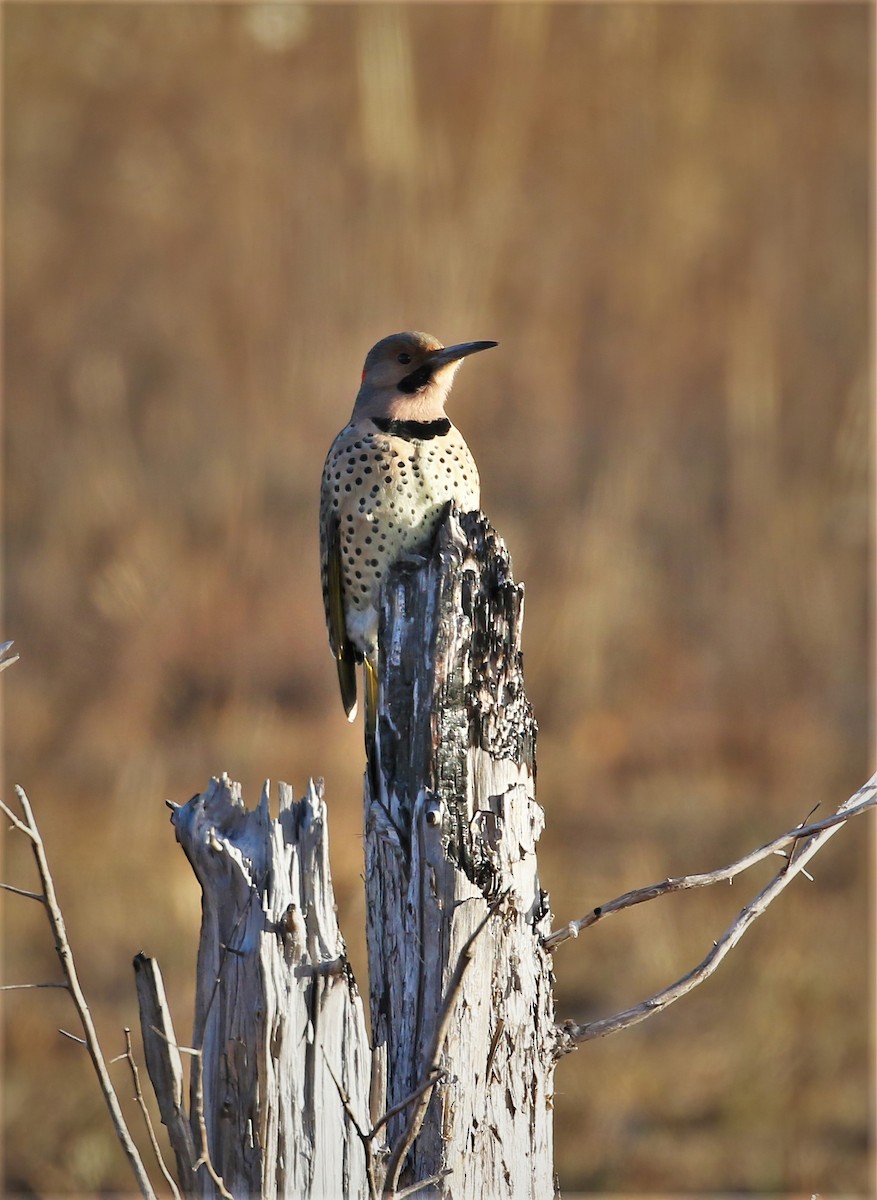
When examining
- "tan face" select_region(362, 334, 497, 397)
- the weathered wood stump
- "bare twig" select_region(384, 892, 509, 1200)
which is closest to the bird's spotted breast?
"tan face" select_region(362, 334, 497, 397)

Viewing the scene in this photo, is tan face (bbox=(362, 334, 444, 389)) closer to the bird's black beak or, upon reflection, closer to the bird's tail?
the bird's black beak

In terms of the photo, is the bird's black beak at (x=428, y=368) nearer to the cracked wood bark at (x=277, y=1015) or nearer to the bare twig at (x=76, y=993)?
the cracked wood bark at (x=277, y=1015)

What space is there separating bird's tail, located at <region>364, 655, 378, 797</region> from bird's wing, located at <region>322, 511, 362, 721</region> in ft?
0.27

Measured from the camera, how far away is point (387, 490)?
136 inches

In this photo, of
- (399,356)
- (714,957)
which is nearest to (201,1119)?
(714,957)

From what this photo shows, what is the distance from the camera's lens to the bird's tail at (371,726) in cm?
246

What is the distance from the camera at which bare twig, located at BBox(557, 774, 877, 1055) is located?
7.13ft

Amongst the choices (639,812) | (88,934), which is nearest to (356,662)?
(88,934)

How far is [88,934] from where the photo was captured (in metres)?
7.12

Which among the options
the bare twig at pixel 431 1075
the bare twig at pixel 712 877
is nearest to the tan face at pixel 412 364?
the bare twig at pixel 712 877

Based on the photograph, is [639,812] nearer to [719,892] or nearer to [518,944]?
[719,892]

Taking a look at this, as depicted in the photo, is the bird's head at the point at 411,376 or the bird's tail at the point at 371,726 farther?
the bird's head at the point at 411,376

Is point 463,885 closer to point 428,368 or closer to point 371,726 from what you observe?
point 371,726

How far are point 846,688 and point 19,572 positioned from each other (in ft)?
18.4
